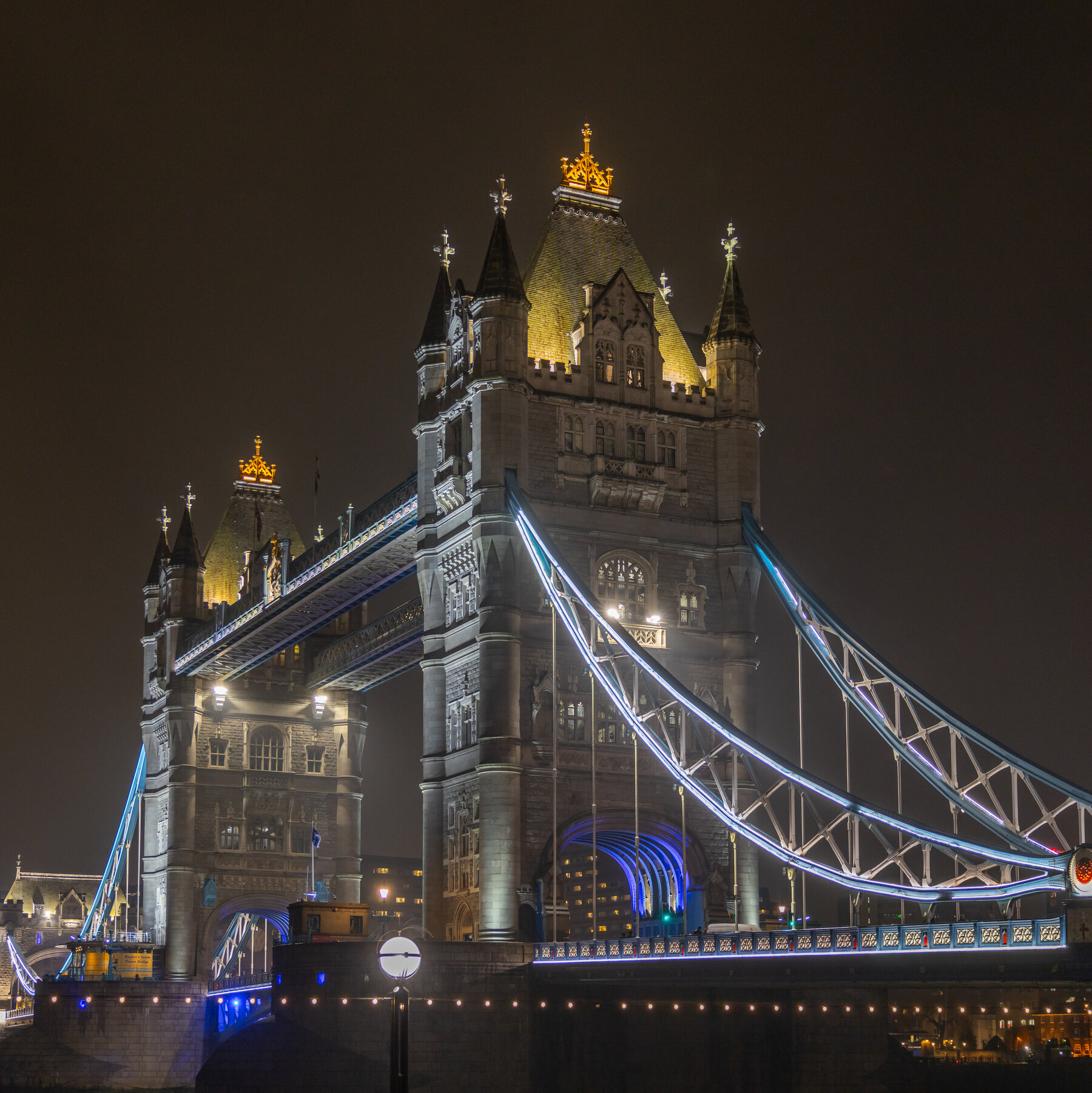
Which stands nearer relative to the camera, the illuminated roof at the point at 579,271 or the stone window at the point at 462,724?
the stone window at the point at 462,724

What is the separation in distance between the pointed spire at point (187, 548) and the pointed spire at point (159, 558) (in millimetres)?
2304

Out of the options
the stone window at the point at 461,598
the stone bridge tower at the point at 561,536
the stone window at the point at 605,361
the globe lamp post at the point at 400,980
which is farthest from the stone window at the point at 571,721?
the globe lamp post at the point at 400,980

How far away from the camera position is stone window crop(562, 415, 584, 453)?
51344 mm

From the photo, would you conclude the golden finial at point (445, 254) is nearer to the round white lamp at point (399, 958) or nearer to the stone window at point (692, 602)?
the stone window at point (692, 602)

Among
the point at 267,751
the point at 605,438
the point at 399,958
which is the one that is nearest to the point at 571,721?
the point at 605,438

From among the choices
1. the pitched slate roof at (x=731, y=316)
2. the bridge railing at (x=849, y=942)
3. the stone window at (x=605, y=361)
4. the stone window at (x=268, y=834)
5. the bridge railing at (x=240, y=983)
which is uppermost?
the pitched slate roof at (x=731, y=316)

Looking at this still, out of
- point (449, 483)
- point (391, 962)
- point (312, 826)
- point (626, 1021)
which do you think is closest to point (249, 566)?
point (312, 826)

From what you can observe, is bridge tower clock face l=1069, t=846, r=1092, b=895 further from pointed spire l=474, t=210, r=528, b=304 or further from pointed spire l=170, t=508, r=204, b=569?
pointed spire l=170, t=508, r=204, b=569

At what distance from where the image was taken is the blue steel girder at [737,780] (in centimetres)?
3347

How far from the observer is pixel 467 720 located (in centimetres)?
5078

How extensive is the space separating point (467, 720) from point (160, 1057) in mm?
29327

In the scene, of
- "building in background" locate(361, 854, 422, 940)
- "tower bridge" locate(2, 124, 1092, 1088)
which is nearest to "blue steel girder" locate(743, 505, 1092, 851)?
"tower bridge" locate(2, 124, 1092, 1088)

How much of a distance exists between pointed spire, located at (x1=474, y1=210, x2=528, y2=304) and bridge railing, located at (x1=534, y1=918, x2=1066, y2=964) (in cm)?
1843

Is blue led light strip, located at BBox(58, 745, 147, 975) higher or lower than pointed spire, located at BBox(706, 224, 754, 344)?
lower
